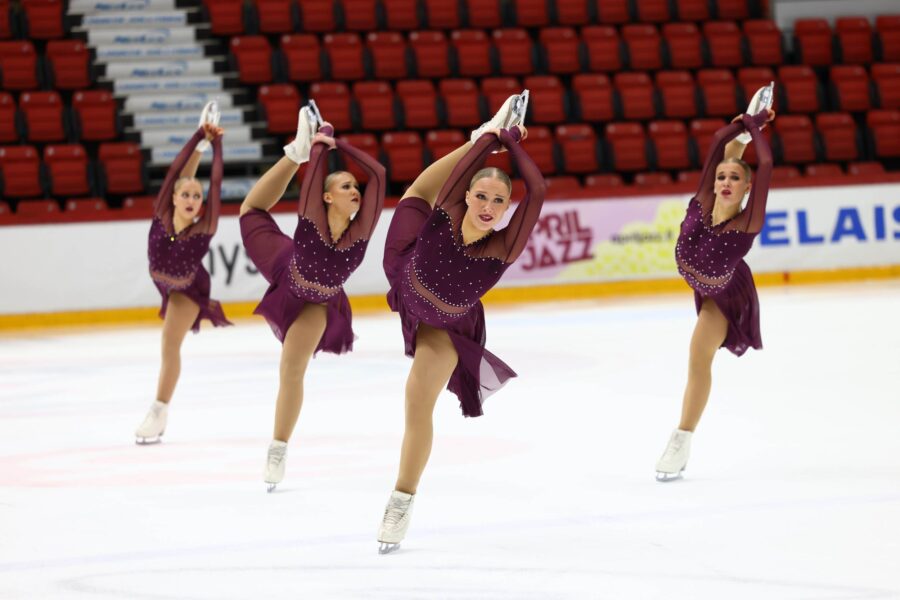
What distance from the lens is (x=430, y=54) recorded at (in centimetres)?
1611

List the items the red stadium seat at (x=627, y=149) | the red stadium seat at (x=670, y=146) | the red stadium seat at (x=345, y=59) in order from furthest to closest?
1. the red stadium seat at (x=345, y=59)
2. the red stadium seat at (x=670, y=146)
3. the red stadium seat at (x=627, y=149)

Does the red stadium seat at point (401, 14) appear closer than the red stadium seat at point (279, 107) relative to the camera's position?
No

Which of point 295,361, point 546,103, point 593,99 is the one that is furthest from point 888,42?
point 295,361

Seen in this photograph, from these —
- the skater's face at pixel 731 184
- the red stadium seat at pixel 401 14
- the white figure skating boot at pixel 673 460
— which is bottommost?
the white figure skating boot at pixel 673 460

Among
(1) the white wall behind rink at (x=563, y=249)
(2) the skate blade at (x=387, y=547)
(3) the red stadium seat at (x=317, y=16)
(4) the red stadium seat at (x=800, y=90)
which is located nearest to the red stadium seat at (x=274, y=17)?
(3) the red stadium seat at (x=317, y=16)

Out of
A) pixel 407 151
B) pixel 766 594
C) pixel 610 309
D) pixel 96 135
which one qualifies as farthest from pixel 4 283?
pixel 766 594

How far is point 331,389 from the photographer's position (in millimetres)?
7926

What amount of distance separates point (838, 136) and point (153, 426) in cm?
1181

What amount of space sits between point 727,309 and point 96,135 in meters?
10.7

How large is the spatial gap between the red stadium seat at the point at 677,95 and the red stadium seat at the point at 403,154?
3.29m

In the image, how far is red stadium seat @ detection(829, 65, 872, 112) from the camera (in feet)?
54.9

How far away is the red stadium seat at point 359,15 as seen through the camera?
53.8 ft

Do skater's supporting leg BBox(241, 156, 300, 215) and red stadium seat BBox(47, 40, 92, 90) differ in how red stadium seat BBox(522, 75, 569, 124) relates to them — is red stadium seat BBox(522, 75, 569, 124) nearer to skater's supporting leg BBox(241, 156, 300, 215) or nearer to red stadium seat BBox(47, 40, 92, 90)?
red stadium seat BBox(47, 40, 92, 90)

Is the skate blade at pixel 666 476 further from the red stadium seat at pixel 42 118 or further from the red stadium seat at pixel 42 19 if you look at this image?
the red stadium seat at pixel 42 19
